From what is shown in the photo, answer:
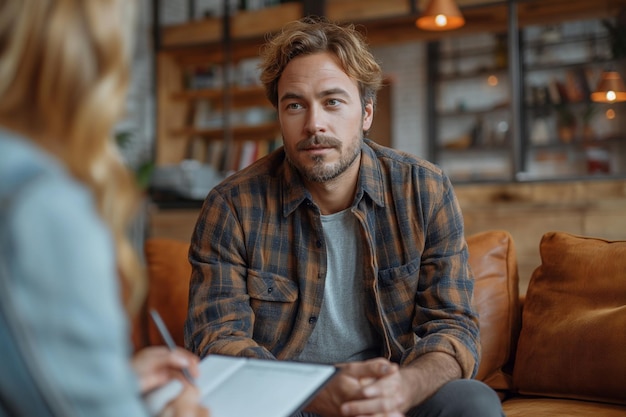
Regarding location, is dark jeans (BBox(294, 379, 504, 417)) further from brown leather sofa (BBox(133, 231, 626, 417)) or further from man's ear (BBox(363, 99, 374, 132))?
man's ear (BBox(363, 99, 374, 132))

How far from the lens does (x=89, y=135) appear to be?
61cm

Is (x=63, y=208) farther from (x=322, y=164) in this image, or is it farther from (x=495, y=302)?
(x=495, y=302)

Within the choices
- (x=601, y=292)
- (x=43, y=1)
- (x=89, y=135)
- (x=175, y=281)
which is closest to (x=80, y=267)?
(x=89, y=135)

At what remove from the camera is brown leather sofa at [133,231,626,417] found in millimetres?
1813

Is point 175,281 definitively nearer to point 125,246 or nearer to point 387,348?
point 387,348

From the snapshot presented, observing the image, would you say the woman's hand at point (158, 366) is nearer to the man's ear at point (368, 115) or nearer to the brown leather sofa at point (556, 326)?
the brown leather sofa at point (556, 326)

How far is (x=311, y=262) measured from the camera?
1795 millimetres

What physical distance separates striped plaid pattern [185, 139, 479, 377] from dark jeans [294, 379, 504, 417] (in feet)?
0.49

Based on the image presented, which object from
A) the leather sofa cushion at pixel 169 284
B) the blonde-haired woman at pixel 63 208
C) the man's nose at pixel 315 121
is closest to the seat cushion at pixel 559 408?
the man's nose at pixel 315 121

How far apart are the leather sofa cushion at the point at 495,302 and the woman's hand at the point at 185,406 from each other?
1399 millimetres

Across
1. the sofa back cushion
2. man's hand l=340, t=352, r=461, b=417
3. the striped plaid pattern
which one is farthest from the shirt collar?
the sofa back cushion

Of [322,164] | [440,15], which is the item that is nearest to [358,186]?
[322,164]

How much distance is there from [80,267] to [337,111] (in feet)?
4.55

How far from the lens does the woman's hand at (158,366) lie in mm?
818
